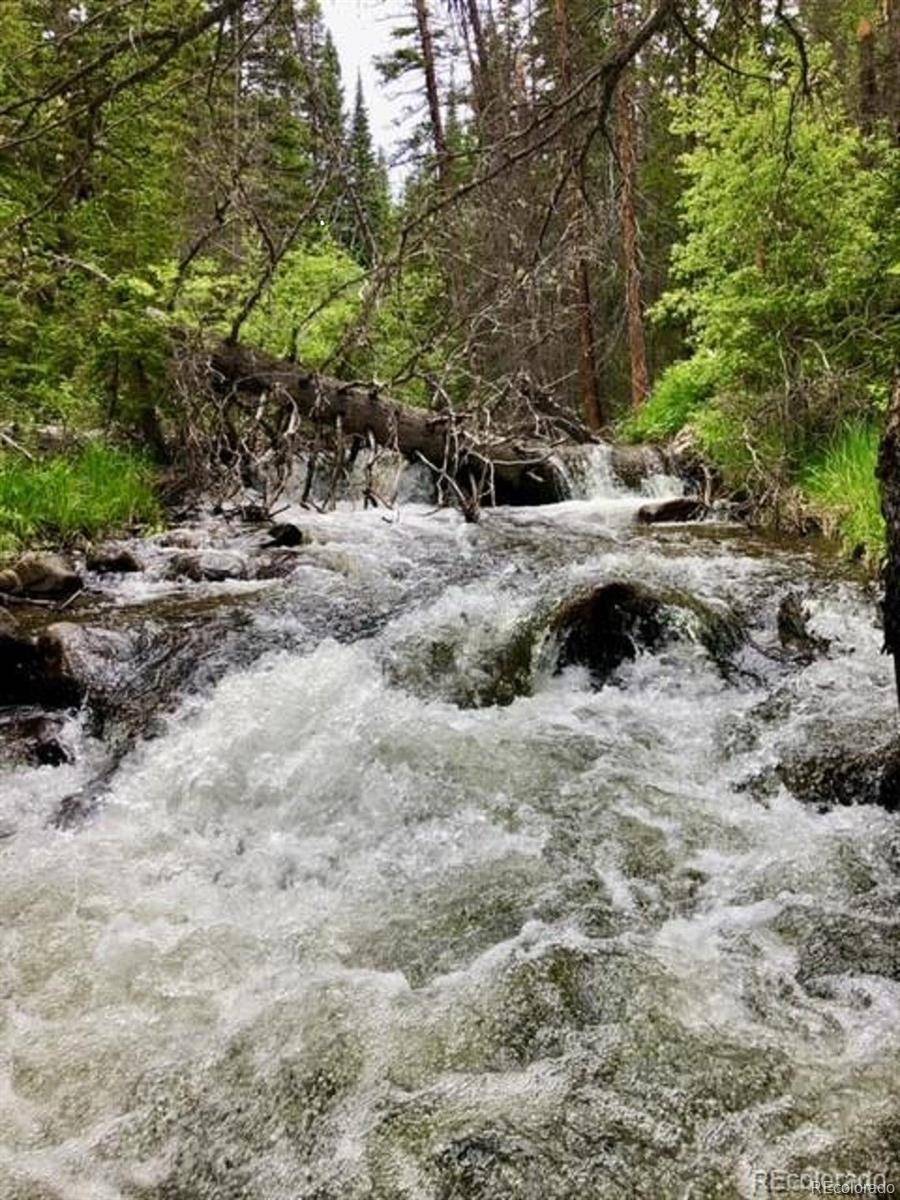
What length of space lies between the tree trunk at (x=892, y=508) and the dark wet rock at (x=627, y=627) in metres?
2.82

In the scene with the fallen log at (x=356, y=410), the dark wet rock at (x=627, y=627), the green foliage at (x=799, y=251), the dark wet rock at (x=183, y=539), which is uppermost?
the green foliage at (x=799, y=251)

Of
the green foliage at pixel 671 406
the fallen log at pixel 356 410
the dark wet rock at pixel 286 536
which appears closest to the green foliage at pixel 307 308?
the fallen log at pixel 356 410

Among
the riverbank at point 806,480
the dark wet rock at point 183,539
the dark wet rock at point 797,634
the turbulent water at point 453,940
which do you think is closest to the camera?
the turbulent water at point 453,940

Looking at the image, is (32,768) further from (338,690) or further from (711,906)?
(711,906)

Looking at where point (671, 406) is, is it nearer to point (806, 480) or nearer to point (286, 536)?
Answer: point (806, 480)

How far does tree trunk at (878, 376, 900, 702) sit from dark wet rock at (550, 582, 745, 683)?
282 cm

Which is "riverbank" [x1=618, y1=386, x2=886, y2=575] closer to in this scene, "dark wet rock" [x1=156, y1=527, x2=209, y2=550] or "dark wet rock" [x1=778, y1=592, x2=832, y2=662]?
"dark wet rock" [x1=778, y1=592, x2=832, y2=662]

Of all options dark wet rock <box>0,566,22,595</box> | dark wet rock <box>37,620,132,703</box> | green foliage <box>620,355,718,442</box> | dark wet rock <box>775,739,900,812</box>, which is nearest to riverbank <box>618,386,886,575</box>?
green foliage <box>620,355,718,442</box>

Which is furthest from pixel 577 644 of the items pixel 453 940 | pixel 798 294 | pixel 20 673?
pixel 798 294

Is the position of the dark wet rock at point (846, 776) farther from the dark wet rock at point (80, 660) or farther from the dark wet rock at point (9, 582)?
the dark wet rock at point (9, 582)

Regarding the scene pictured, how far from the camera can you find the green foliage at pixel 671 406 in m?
12.8

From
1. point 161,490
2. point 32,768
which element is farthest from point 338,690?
point 161,490

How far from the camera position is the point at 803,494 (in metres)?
8.54

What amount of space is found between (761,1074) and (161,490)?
9.61 meters
